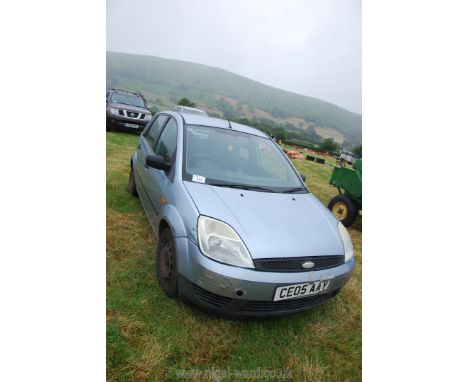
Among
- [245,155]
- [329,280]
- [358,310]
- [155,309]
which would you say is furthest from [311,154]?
[155,309]

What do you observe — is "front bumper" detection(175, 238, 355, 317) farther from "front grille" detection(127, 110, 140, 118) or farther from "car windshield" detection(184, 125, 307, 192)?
"front grille" detection(127, 110, 140, 118)

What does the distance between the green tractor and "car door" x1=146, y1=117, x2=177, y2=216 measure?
2616mm

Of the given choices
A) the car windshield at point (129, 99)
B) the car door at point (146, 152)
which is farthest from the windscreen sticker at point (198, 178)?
the car windshield at point (129, 99)

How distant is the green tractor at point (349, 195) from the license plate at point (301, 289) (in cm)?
244

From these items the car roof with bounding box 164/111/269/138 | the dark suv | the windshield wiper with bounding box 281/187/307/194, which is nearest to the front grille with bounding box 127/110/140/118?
the dark suv

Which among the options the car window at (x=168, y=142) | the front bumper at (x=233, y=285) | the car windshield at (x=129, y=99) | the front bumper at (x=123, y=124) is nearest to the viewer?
the front bumper at (x=233, y=285)

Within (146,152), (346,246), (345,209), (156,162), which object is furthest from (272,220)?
(345,209)

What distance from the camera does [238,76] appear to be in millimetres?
3150

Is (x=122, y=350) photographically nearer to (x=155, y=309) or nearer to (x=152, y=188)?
(x=155, y=309)

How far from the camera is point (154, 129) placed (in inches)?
127

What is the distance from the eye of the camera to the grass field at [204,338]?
63.5 inches

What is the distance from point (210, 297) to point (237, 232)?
0.42 m

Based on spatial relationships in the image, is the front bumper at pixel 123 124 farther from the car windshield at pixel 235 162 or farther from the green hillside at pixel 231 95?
the car windshield at pixel 235 162
